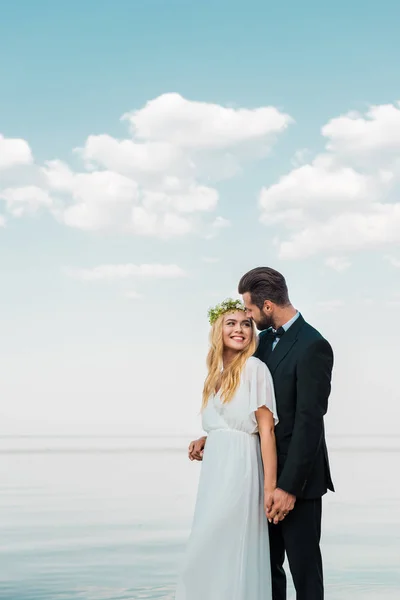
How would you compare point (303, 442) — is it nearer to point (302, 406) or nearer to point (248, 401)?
point (302, 406)

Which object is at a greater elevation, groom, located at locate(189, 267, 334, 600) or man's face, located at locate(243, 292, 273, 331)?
man's face, located at locate(243, 292, 273, 331)

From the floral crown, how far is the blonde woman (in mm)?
238

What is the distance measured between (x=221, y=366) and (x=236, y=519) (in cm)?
63

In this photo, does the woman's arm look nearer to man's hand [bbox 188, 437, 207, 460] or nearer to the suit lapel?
the suit lapel

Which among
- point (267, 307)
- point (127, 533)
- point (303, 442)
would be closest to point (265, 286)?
point (267, 307)

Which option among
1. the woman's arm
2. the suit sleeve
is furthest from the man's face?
the woman's arm

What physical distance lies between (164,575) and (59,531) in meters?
1.79

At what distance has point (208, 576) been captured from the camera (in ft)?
12.5

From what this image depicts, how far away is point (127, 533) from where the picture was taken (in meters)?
7.20

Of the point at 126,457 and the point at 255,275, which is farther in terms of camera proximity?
the point at 126,457

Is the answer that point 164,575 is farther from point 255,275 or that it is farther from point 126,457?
point 126,457

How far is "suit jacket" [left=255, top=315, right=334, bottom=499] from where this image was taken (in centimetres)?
368

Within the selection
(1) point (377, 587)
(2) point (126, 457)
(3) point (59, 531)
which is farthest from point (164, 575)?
(2) point (126, 457)

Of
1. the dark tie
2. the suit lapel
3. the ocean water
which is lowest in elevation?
the ocean water
